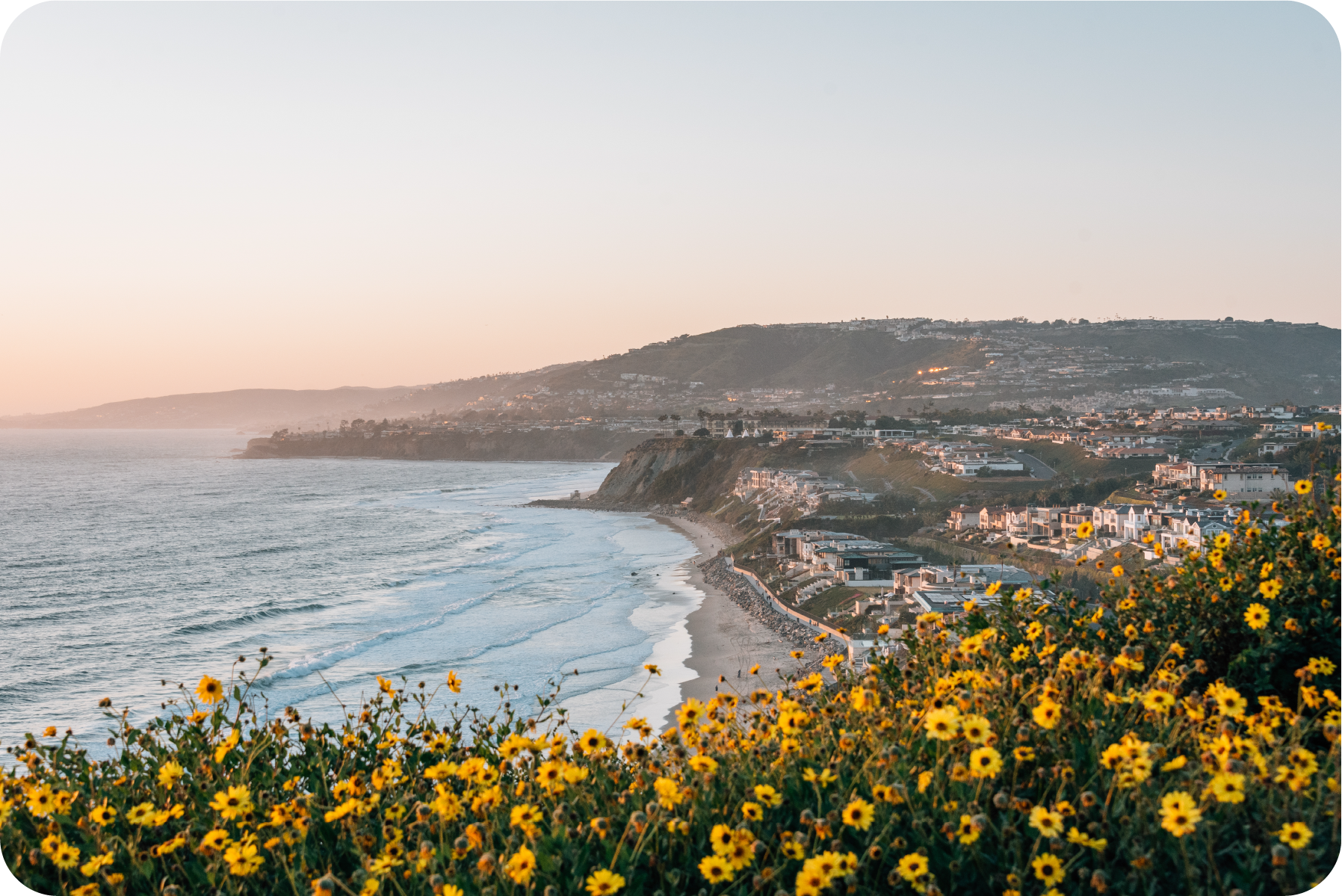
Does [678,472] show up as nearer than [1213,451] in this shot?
No

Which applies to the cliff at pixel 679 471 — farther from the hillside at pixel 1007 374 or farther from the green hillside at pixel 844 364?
the green hillside at pixel 844 364

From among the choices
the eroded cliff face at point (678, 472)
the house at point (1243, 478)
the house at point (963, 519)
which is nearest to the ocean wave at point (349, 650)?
the house at point (963, 519)

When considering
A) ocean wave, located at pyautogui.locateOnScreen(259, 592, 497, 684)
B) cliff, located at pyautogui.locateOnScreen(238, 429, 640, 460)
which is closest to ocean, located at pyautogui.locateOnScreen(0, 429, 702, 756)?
ocean wave, located at pyautogui.locateOnScreen(259, 592, 497, 684)

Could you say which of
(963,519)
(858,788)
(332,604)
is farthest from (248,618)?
(858,788)

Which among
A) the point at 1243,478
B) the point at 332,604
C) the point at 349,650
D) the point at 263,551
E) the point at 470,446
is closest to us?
the point at 349,650

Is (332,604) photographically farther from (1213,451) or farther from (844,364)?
(844,364)

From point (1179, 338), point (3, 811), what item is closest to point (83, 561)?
point (3, 811)

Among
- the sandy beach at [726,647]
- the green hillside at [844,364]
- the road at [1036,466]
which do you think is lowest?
the sandy beach at [726,647]
